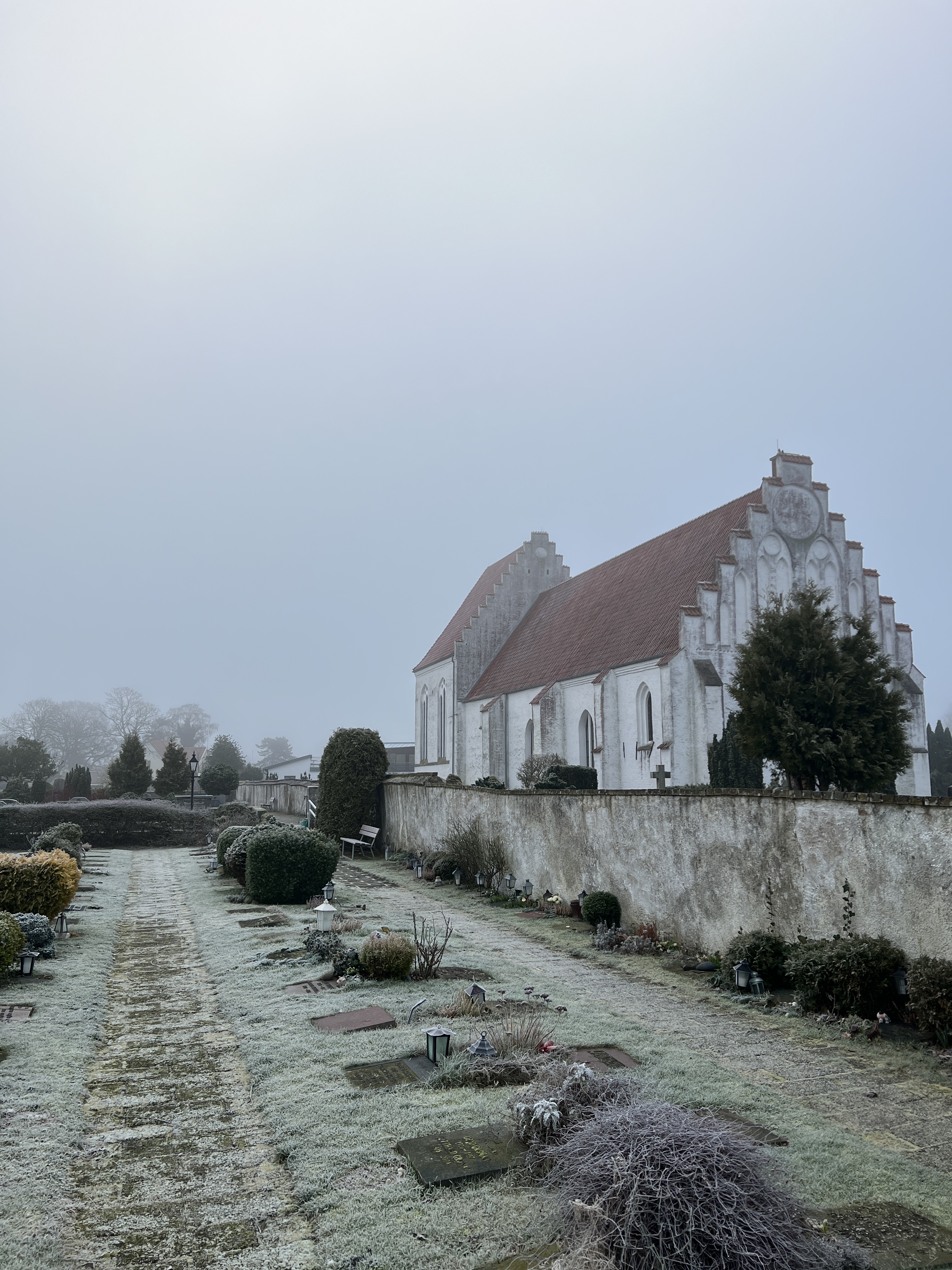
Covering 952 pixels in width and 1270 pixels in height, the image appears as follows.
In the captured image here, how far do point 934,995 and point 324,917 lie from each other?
284 inches

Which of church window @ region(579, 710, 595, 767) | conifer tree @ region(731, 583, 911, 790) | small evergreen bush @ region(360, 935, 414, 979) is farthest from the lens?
church window @ region(579, 710, 595, 767)

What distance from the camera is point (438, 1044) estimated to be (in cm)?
630

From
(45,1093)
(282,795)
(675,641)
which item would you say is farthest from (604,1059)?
(282,795)

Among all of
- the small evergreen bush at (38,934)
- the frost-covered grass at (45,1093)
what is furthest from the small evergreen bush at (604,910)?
the small evergreen bush at (38,934)

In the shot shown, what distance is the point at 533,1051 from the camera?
651 cm

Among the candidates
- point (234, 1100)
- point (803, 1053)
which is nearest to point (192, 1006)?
point (234, 1100)

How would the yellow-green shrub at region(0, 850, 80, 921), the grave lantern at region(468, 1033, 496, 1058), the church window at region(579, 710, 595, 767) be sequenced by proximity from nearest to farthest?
the grave lantern at region(468, 1033, 496, 1058) < the yellow-green shrub at region(0, 850, 80, 921) < the church window at region(579, 710, 595, 767)

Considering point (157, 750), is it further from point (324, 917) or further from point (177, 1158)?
point (177, 1158)

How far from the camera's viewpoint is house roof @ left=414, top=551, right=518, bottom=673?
4159 cm

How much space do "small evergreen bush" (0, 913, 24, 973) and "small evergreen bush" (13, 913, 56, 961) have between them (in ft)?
5.01

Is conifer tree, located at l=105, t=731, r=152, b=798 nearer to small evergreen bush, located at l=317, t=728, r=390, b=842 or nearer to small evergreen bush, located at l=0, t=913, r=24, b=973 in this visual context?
small evergreen bush, located at l=317, t=728, r=390, b=842

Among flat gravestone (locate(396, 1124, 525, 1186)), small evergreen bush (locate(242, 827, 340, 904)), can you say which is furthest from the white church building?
flat gravestone (locate(396, 1124, 525, 1186))

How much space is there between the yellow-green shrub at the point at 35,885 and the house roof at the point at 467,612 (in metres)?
29.3

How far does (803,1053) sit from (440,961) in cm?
439
